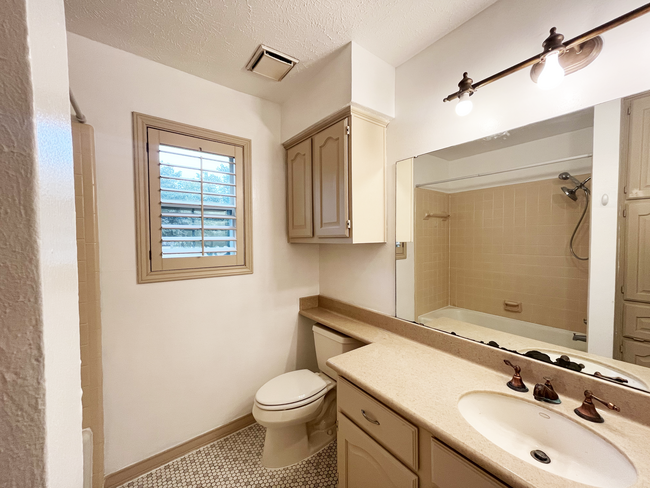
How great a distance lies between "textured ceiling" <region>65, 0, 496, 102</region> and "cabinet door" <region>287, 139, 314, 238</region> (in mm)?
549

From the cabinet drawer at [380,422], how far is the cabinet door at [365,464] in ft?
0.10

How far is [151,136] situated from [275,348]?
5.52 feet

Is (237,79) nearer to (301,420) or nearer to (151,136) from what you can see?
(151,136)

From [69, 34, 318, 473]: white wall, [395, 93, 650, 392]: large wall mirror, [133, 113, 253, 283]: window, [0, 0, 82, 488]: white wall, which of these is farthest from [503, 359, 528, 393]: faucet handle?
[133, 113, 253, 283]: window

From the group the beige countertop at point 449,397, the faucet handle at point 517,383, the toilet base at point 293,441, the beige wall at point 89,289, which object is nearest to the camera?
the beige countertop at point 449,397

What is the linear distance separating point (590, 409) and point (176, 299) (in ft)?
6.45

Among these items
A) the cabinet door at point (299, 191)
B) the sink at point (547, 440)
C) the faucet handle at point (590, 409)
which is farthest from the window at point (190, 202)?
the faucet handle at point (590, 409)

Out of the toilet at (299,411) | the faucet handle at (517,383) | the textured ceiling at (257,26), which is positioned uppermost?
the textured ceiling at (257,26)

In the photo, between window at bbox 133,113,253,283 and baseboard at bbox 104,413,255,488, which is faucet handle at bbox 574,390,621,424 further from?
baseboard at bbox 104,413,255,488

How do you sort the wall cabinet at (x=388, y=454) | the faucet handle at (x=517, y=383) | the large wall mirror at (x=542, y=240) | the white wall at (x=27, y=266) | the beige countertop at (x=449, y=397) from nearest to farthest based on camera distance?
1. the white wall at (x=27, y=266)
2. the beige countertop at (x=449, y=397)
3. the wall cabinet at (x=388, y=454)
4. the large wall mirror at (x=542, y=240)
5. the faucet handle at (x=517, y=383)

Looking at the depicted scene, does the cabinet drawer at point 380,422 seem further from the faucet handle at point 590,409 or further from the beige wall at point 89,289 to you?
the beige wall at point 89,289

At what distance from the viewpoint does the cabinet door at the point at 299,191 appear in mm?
1782

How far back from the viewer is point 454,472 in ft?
2.54

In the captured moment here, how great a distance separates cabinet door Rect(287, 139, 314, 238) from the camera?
5.85 ft
